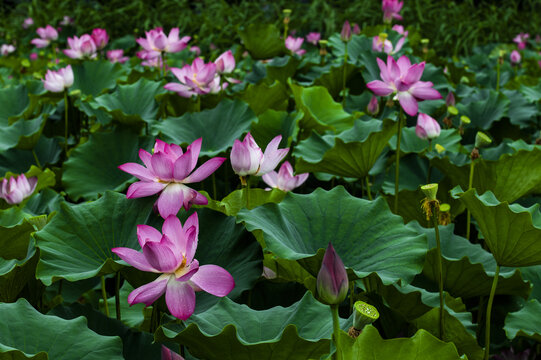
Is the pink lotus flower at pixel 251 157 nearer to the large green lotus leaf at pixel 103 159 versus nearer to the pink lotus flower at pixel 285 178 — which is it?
the pink lotus flower at pixel 285 178

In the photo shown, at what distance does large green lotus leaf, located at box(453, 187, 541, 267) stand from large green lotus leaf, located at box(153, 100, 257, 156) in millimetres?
846

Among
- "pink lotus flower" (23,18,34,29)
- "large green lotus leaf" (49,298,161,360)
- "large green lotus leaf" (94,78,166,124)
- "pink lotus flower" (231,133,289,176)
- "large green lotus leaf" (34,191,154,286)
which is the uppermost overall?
"pink lotus flower" (231,133,289,176)

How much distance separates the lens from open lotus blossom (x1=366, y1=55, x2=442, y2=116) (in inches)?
57.2

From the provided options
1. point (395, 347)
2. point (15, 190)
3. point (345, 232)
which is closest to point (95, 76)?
point (15, 190)

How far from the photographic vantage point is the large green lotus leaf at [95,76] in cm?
247

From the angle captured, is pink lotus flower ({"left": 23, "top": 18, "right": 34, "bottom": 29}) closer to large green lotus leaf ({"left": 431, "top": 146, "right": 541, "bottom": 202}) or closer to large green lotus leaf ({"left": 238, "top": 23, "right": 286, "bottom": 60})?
large green lotus leaf ({"left": 238, "top": 23, "right": 286, "bottom": 60})

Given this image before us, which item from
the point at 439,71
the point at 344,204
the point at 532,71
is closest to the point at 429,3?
the point at 532,71

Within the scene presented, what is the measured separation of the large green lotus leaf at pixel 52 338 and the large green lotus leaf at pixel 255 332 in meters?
0.08

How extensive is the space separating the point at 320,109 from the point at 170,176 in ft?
3.68

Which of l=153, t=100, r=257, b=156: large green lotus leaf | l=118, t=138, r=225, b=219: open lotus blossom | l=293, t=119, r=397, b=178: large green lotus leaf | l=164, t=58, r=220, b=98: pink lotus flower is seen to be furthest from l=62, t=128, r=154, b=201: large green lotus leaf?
l=118, t=138, r=225, b=219: open lotus blossom

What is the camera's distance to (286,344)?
780 millimetres

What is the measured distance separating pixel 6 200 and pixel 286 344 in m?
0.99

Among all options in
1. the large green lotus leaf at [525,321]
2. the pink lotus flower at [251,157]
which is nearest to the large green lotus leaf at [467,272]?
the large green lotus leaf at [525,321]

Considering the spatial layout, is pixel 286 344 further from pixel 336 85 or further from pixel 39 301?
pixel 336 85
